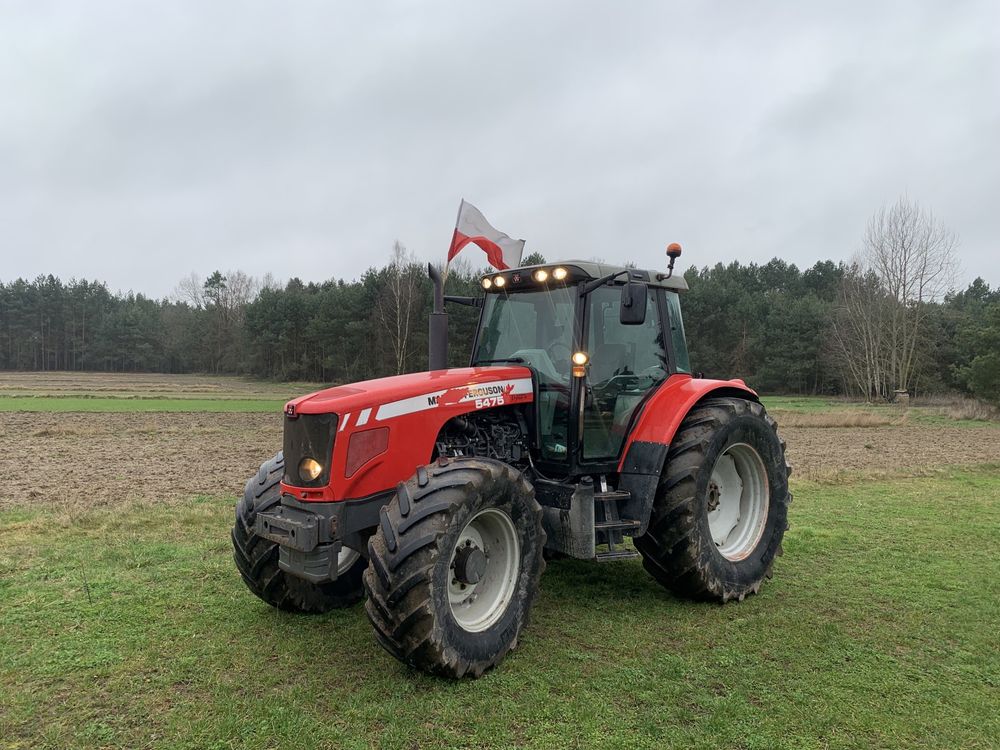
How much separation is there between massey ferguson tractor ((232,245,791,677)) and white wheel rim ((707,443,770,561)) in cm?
1

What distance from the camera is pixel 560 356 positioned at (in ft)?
14.8

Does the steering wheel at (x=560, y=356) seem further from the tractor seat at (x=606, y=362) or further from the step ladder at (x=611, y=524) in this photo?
the step ladder at (x=611, y=524)

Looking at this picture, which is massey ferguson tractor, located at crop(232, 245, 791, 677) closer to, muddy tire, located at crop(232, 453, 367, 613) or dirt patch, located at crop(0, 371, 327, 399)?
muddy tire, located at crop(232, 453, 367, 613)

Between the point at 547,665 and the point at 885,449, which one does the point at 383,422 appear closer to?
the point at 547,665

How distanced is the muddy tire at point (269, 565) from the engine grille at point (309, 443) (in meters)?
0.39

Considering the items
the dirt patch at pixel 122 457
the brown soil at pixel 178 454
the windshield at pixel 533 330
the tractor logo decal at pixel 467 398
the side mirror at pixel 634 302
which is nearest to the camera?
the tractor logo decal at pixel 467 398

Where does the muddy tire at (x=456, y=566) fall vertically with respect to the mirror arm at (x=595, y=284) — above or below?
below

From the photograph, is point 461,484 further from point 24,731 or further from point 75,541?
point 75,541

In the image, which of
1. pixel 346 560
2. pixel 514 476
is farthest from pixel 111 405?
pixel 514 476

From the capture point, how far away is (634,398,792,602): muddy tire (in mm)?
4414

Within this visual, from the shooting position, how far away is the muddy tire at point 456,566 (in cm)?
320

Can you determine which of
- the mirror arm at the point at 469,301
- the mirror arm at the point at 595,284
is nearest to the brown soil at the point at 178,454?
the mirror arm at the point at 469,301

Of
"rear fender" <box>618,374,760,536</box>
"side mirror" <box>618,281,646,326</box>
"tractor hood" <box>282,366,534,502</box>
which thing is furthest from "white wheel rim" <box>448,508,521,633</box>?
"side mirror" <box>618,281,646,326</box>

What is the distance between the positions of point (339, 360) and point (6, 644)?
45697 millimetres
